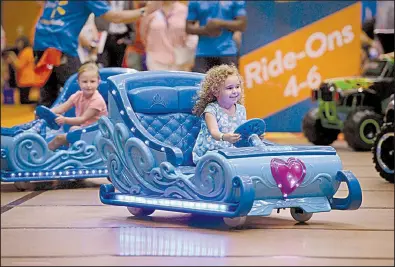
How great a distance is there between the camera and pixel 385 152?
7.30m

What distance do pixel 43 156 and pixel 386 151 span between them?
8.17 feet

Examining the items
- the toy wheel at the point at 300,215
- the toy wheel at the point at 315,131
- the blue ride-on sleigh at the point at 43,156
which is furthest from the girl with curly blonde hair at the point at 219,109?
the toy wheel at the point at 315,131

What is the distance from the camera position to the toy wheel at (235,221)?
5.12 meters

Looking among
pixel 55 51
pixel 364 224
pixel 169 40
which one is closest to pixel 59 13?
pixel 55 51

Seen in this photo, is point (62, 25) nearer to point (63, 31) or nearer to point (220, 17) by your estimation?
point (63, 31)

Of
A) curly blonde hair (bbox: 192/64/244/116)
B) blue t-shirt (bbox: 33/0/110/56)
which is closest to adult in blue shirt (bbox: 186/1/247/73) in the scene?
blue t-shirt (bbox: 33/0/110/56)

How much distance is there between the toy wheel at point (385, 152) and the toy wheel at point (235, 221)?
2380mm

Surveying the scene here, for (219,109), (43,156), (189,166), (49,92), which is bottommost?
(43,156)

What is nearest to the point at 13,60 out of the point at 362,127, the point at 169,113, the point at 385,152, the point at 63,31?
the point at 362,127

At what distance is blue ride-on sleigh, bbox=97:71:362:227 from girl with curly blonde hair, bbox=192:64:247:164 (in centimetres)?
14

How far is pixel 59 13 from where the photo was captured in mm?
8375

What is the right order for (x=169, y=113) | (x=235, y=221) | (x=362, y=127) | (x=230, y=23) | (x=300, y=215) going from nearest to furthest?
(x=235, y=221), (x=300, y=215), (x=169, y=113), (x=230, y=23), (x=362, y=127)

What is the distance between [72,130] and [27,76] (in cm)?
1134

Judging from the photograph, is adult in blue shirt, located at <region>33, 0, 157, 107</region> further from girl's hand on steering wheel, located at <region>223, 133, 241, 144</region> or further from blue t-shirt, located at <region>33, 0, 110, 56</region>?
girl's hand on steering wheel, located at <region>223, 133, 241, 144</region>
